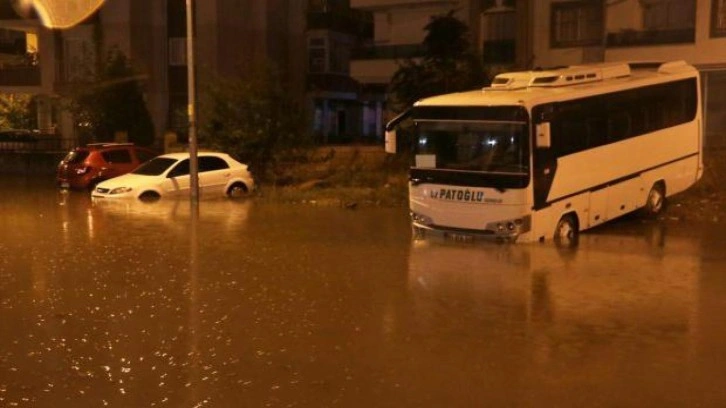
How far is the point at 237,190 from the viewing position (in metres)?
24.8

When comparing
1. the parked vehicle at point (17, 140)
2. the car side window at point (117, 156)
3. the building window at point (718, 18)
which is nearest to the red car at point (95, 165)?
the car side window at point (117, 156)

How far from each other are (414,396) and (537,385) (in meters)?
1.04

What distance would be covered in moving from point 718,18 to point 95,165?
22236 mm

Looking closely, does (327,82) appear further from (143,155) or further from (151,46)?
(143,155)

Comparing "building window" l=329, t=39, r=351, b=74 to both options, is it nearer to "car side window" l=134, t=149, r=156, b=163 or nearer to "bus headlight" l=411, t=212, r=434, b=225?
"car side window" l=134, t=149, r=156, b=163

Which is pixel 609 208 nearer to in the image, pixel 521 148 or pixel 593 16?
pixel 521 148

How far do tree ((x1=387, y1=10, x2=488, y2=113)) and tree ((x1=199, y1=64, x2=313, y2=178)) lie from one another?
4.45 metres

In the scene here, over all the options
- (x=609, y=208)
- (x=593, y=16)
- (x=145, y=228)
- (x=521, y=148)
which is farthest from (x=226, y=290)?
(x=593, y=16)

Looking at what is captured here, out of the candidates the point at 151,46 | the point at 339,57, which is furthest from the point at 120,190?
the point at 339,57

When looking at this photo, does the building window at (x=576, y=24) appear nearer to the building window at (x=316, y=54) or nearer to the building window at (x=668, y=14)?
the building window at (x=668, y=14)

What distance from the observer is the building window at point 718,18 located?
31.4 metres

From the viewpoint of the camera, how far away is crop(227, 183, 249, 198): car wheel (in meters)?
24.6

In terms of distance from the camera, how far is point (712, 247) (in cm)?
1490

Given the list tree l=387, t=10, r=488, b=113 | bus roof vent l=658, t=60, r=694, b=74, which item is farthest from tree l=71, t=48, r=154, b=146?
bus roof vent l=658, t=60, r=694, b=74
